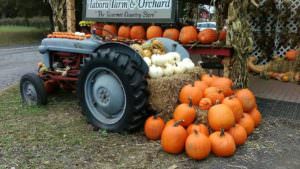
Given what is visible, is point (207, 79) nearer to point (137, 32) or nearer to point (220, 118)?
point (220, 118)

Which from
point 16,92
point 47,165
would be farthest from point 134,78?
point 16,92

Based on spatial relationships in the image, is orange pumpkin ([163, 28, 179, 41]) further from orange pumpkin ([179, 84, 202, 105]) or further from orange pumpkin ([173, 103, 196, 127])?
orange pumpkin ([173, 103, 196, 127])

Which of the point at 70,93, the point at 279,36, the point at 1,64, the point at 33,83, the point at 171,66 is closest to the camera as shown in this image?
the point at 171,66

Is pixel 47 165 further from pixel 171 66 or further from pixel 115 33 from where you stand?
pixel 115 33

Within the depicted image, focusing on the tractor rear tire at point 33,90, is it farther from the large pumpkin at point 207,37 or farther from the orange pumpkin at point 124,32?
the large pumpkin at point 207,37

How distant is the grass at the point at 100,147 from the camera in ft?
14.3

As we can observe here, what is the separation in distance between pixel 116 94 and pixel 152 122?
1.98 feet

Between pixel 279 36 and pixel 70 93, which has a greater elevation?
pixel 279 36

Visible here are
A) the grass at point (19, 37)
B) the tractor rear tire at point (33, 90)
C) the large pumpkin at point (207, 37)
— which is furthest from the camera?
the grass at point (19, 37)

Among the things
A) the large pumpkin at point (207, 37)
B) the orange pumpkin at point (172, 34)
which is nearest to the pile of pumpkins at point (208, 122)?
the large pumpkin at point (207, 37)

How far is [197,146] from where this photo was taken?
438 cm

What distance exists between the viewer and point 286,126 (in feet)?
19.2

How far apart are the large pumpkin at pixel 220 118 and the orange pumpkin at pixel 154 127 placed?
1.98 ft

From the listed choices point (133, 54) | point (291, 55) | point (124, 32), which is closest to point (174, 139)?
point (133, 54)
